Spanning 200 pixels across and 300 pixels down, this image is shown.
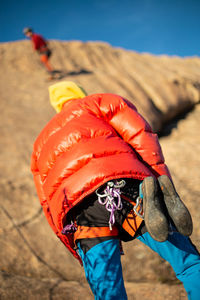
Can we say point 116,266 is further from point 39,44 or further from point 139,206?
point 39,44

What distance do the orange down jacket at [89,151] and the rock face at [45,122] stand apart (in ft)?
3.81

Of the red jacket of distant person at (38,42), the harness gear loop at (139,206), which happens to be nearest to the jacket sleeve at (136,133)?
the harness gear loop at (139,206)

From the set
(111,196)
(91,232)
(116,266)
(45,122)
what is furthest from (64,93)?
(45,122)

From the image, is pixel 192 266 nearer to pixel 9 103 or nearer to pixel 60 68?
pixel 9 103

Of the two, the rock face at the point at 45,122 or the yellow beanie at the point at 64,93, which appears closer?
the yellow beanie at the point at 64,93

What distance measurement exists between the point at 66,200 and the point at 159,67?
8373 mm

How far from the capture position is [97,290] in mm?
1165

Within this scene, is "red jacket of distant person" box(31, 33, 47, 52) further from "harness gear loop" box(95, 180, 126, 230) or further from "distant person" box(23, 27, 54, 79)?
"harness gear loop" box(95, 180, 126, 230)

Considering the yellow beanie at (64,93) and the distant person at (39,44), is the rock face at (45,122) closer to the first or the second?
the distant person at (39,44)

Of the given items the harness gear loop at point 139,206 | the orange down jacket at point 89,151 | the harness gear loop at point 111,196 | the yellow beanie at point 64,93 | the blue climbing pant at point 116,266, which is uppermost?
the yellow beanie at point 64,93

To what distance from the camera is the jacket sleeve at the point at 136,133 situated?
4.83 feet

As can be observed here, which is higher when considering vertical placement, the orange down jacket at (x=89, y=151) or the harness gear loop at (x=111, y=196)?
the orange down jacket at (x=89, y=151)

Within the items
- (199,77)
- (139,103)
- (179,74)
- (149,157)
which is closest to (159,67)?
(179,74)

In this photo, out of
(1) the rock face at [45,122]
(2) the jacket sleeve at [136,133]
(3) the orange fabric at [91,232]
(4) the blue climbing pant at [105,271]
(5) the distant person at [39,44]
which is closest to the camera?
(4) the blue climbing pant at [105,271]
